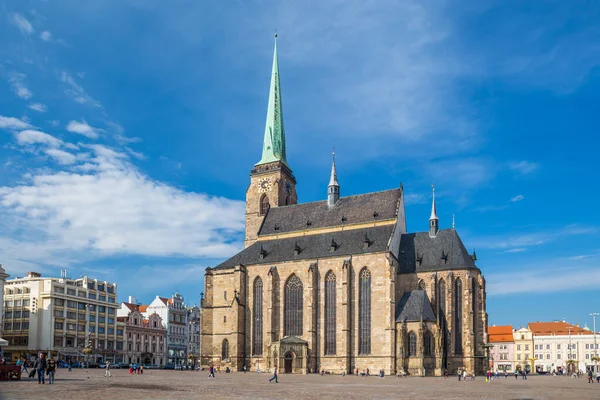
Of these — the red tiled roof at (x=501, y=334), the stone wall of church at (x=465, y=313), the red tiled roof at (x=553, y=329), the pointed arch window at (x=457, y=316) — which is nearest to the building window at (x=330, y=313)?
the stone wall of church at (x=465, y=313)

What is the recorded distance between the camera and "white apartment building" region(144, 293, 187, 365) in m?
118

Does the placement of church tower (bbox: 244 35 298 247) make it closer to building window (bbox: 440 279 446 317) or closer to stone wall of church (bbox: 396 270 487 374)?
stone wall of church (bbox: 396 270 487 374)

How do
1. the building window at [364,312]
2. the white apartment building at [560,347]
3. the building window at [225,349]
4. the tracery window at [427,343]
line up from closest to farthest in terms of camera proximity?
1. the tracery window at [427,343]
2. the building window at [364,312]
3. the building window at [225,349]
4. the white apartment building at [560,347]

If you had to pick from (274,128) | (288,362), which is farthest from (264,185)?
(288,362)

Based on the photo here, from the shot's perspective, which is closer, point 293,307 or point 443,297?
point 443,297

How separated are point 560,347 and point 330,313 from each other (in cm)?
6848

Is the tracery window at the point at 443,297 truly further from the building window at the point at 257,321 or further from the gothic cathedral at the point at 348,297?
the building window at the point at 257,321

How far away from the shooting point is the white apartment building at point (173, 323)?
387ft

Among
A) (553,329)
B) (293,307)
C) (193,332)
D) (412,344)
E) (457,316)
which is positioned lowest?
(193,332)

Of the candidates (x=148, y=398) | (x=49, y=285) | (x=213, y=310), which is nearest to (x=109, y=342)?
(x=49, y=285)

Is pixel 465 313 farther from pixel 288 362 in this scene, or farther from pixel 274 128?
pixel 274 128

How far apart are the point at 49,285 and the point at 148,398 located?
75202 mm

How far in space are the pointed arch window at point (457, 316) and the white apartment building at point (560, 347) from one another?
58091mm

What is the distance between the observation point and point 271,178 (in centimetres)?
8538
